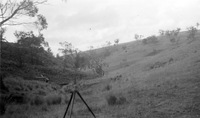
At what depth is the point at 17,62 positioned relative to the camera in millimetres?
30391

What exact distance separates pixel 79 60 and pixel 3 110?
29.0 m

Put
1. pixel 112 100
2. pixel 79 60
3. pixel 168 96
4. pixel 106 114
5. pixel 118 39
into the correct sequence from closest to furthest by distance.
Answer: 1. pixel 106 114
2. pixel 168 96
3. pixel 112 100
4. pixel 79 60
5. pixel 118 39

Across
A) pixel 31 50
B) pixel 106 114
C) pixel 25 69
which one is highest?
pixel 31 50

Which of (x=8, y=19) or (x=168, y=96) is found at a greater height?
(x=8, y=19)

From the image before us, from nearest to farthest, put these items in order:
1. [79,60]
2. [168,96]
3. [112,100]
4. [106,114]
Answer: [106,114] → [168,96] → [112,100] → [79,60]

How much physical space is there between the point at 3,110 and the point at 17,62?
20317mm

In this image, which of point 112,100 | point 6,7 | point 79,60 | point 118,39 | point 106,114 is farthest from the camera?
point 118,39

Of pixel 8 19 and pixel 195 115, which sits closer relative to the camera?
pixel 195 115

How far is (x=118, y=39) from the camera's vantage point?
313 feet

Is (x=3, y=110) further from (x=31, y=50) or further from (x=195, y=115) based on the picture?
(x=31, y=50)

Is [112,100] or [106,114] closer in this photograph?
[106,114]

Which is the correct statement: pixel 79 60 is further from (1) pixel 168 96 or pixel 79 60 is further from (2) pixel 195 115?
(2) pixel 195 115

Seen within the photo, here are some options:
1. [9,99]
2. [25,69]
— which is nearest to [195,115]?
[9,99]

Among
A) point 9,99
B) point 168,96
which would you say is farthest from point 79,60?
point 168,96
